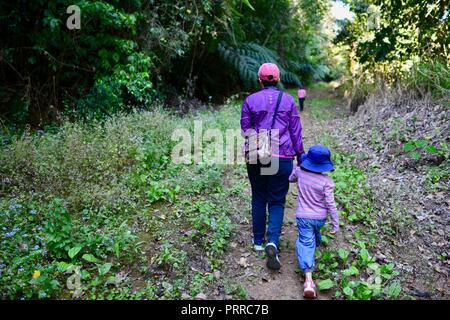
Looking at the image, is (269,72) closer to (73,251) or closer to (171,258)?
(171,258)

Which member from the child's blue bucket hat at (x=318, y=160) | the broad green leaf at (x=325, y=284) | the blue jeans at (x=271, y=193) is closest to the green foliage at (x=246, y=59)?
the blue jeans at (x=271, y=193)

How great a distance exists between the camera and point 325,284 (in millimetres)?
3654

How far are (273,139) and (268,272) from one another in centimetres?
141

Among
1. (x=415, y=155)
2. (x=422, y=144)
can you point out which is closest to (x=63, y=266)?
(x=415, y=155)

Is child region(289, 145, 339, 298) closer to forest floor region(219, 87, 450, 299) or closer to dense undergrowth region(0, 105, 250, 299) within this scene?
forest floor region(219, 87, 450, 299)

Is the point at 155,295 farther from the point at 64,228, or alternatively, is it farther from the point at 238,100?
the point at 238,100

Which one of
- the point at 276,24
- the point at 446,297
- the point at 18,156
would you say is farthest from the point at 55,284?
the point at 276,24

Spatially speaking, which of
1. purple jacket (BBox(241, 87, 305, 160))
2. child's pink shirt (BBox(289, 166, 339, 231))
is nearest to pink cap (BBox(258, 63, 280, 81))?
purple jacket (BBox(241, 87, 305, 160))

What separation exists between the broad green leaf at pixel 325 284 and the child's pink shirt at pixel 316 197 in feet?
1.70

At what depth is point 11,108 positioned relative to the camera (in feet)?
26.0

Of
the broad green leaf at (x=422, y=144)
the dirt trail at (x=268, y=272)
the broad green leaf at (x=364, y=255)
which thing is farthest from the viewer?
the broad green leaf at (x=422, y=144)

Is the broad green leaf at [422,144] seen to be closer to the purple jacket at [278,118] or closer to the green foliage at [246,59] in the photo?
the purple jacket at [278,118]

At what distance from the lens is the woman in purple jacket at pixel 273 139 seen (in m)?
3.78

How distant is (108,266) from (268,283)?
63.6 inches
